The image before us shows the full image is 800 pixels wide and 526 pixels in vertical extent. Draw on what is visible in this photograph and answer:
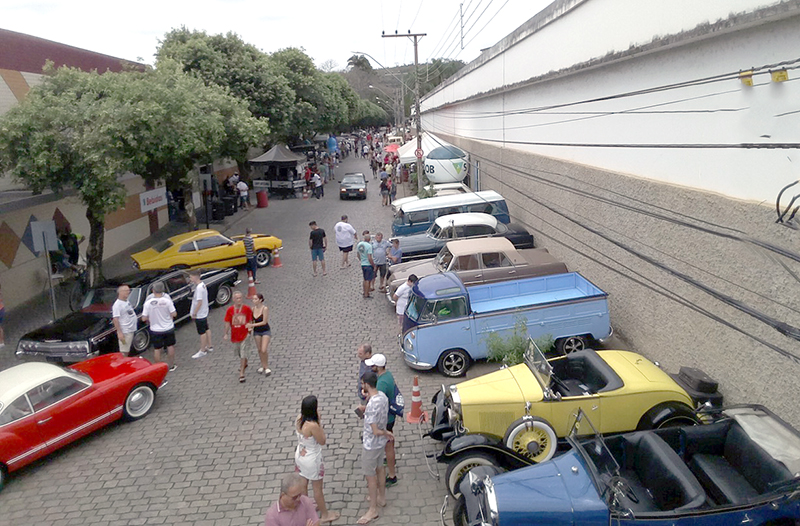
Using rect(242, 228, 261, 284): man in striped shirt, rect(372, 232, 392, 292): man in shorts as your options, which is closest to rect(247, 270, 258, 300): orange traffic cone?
rect(242, 228, 261, 284): man in striped shirt

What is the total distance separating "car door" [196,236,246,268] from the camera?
16.4 metres

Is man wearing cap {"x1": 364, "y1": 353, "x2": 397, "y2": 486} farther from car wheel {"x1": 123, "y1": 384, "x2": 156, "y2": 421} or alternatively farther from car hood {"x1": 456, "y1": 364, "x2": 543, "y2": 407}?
car wheel {"x1": 123, "y1": 384, "x2": 156, "y2": 421}

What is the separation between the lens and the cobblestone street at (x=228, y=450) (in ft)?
22.5

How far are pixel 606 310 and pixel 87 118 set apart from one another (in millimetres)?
11526

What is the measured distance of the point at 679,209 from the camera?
883 centimetres

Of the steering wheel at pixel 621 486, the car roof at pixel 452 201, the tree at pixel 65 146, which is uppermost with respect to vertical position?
the tree at pixel 65 146

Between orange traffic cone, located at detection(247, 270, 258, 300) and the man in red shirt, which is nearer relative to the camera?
the man in red shirt

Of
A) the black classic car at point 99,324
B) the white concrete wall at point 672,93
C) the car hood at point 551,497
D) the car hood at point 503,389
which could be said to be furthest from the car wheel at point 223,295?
the car hood at point 551,497

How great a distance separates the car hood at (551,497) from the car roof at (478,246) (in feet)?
25.8

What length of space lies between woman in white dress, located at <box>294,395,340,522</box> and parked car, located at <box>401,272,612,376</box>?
4031 mm

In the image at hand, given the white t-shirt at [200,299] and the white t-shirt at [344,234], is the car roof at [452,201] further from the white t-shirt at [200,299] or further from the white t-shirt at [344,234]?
the white t-shirt at [200,299]

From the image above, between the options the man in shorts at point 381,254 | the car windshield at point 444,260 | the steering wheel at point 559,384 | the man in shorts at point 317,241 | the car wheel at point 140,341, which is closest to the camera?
the steering wheel at point 559,384

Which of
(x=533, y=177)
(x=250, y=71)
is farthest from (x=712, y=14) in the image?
(x=250, y=71)

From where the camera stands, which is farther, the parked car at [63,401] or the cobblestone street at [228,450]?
the parked car at [63,401]
